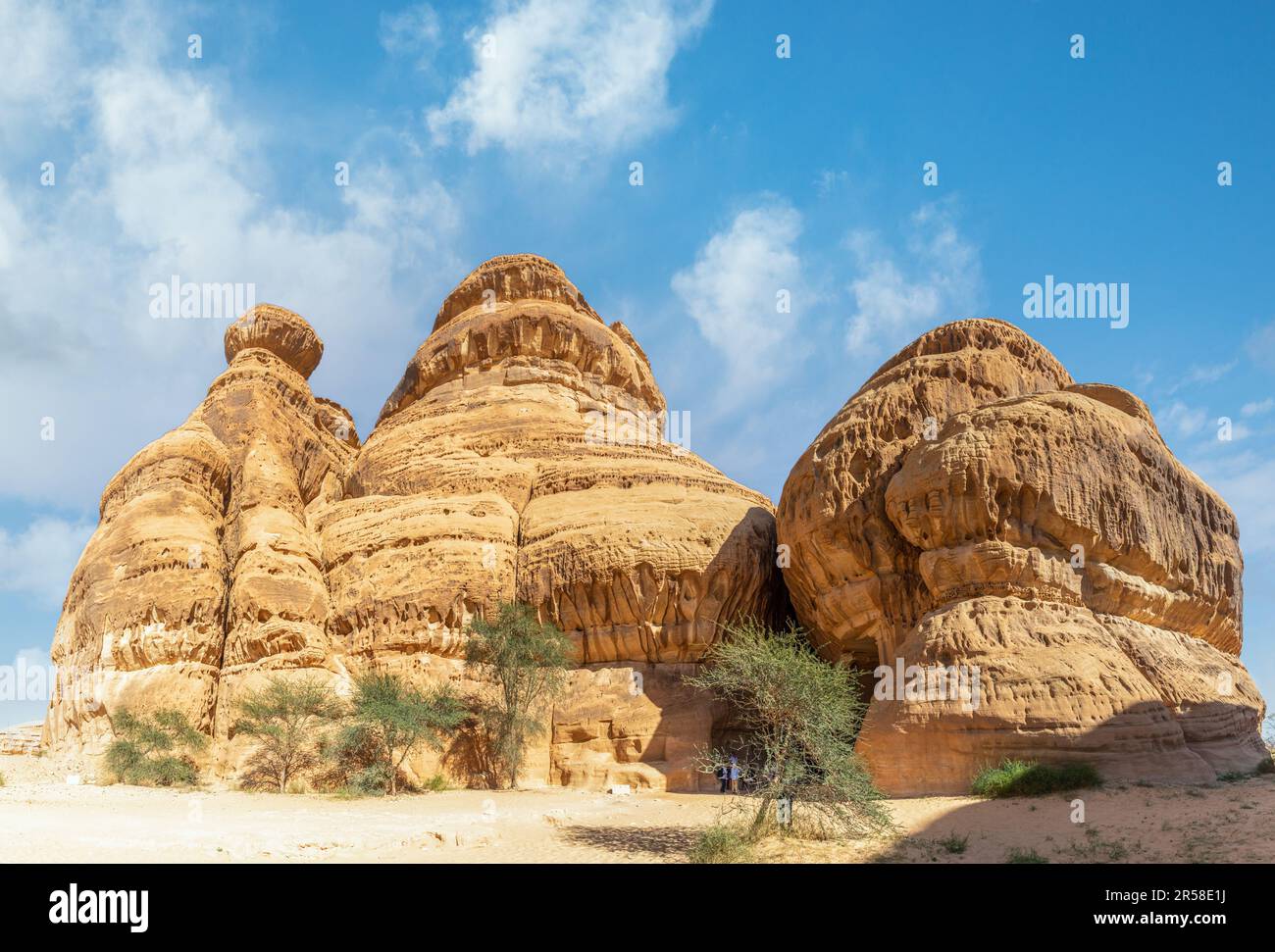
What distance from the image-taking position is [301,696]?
2341 centimetres

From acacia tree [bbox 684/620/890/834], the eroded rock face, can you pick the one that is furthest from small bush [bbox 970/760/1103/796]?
acacia tree [bbox 684/620/890/834]

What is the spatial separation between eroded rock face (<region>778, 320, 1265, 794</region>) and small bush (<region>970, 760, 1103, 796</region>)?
0.57 meters

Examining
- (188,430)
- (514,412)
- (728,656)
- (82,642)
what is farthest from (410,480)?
(728,656)

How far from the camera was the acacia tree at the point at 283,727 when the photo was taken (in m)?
23.0

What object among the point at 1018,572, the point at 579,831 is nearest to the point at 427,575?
the point at 579,831

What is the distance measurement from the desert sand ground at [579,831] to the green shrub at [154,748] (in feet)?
11.3

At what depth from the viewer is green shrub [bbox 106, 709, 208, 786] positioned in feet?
73.5

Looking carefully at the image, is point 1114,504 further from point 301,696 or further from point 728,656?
point 301,696

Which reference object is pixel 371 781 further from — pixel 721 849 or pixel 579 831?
pixel 721 849

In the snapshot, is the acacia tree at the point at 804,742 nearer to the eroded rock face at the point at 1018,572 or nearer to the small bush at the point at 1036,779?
the small bush at the point at 1036,779

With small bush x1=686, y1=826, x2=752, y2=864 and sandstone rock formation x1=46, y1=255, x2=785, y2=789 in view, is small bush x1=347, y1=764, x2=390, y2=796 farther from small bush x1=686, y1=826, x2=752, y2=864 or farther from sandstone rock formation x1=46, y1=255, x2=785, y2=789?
small bush x1=686, y1=826, x2=752, y2=864

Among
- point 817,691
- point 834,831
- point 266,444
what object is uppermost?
point 266,444

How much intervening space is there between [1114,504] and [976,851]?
1070 cm

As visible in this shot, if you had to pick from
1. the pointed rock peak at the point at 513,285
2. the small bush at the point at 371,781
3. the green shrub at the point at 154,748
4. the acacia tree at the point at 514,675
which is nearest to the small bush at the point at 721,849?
the small bush at the point at 371,781
